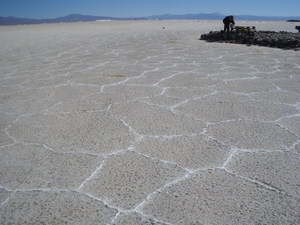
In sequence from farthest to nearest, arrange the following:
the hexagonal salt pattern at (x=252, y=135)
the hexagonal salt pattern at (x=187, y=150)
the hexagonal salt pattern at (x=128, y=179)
Result: the hexagonal salt pattern at (x=252, y=135) → the hexagonal salt pattern at (x=187, y=150) → the hexagonal salt pattern at (x=128, y=179)

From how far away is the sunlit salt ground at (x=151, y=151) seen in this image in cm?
137

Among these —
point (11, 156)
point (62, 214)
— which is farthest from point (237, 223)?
point (11, 156)

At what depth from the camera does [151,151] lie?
74.1 inches

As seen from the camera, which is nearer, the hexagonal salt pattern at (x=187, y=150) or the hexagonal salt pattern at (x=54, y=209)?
the hexagonal salt pattern at (x=54, y=209)

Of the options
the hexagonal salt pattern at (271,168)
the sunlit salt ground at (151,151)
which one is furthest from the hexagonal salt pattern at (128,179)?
the hexagonal salt pattern at (271,168)

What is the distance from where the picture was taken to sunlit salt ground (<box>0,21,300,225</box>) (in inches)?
53.8

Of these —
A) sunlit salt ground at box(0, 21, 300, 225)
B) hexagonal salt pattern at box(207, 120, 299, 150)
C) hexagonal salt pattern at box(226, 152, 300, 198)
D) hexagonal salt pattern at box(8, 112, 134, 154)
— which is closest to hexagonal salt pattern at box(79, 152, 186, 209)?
sunlit salt ground at box(0, 21, 300, 225)

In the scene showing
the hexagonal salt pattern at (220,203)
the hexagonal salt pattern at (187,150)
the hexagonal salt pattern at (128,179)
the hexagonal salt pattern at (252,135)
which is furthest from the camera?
the hexagonal salt pattern at (252,135)

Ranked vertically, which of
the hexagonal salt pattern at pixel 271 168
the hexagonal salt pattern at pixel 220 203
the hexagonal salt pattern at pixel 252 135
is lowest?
the hexagonal salt pattern at pixel 220 203

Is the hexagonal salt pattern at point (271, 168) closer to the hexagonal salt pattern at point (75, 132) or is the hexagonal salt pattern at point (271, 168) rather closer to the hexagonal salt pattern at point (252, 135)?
the hexagonal salt pattern at point (252, 135)

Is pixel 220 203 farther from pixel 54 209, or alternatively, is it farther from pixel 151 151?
pixel 54 209

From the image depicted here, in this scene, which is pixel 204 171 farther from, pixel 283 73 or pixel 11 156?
pixel 283 73

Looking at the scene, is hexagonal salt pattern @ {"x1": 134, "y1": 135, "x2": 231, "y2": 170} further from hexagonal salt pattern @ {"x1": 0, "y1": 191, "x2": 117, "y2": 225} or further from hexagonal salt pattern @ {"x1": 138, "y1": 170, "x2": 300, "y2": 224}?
hexagonal salt pattern @ {"x1": 0, "y1": 191, "x2": 117, "y2": 225}

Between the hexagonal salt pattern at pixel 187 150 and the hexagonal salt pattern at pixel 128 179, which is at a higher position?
the hexagonal salt pattern at pixel 187 150
